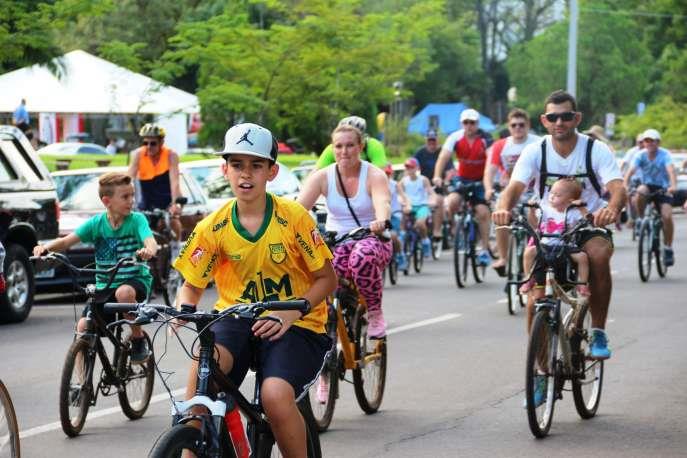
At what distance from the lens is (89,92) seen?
112 ft

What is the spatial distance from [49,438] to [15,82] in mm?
24472

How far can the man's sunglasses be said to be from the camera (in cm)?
948

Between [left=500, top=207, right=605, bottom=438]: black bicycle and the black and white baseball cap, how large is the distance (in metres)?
2.92

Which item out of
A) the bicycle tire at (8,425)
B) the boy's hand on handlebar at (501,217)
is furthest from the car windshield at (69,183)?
the bicycle tire at (8,425)

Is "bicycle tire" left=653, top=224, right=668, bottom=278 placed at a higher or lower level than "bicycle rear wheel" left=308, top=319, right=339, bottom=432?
lower

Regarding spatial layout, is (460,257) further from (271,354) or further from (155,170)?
(271,354)

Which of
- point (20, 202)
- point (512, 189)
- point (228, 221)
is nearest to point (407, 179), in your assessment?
point (20, 202)

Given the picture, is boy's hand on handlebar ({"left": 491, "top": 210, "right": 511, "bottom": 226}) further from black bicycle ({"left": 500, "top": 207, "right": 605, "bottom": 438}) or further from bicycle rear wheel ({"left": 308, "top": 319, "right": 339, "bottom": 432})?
bicycle rear wheel ({"left": 308, "top": 319, "right": 339, "bottom": 432})

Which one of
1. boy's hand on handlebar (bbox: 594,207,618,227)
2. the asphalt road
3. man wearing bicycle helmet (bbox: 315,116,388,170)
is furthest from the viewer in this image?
man wearing bicycle helmet (bbox: 315,116,388,170)

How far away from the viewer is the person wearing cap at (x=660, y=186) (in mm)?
20188

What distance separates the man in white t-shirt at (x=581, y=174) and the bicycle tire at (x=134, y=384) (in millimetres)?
2300

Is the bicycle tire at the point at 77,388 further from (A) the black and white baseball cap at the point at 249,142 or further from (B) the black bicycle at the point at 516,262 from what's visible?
(B) the black bicycle at the point at 516,262

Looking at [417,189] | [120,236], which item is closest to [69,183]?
[417,189]

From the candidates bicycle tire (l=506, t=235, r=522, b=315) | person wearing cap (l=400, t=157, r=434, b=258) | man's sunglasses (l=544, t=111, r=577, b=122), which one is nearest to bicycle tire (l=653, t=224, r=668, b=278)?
person wearing cap (l=400, t=157, r=434, b=258)
